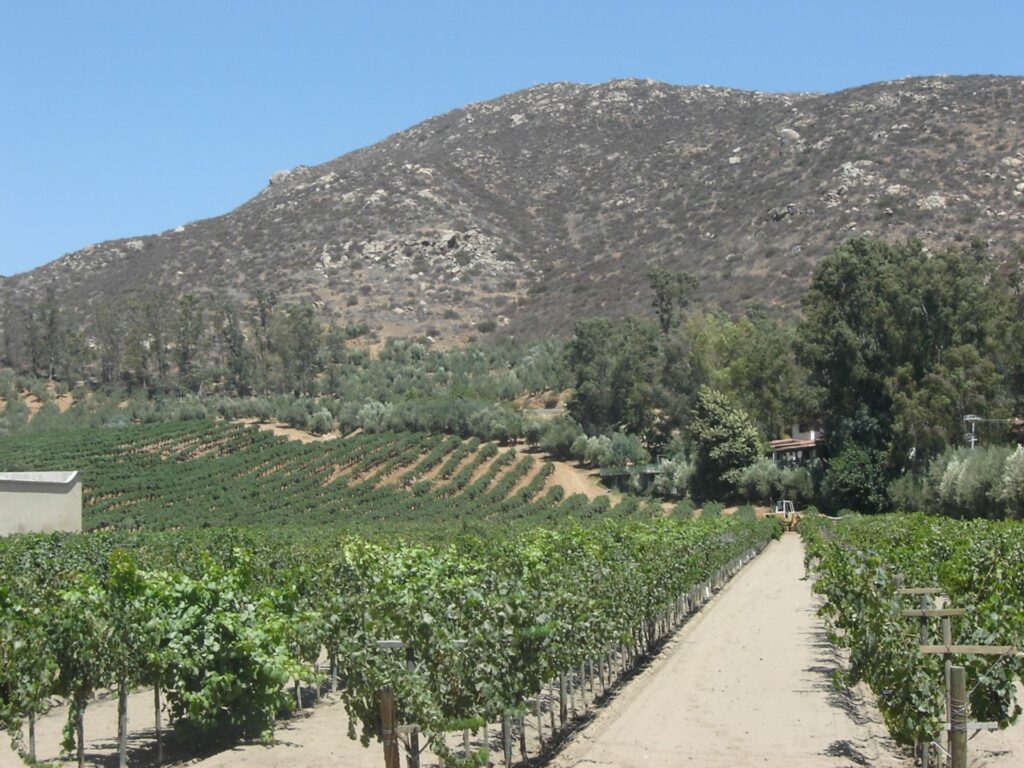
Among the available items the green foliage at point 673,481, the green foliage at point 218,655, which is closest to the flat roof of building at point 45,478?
the green foliage at point 673,481

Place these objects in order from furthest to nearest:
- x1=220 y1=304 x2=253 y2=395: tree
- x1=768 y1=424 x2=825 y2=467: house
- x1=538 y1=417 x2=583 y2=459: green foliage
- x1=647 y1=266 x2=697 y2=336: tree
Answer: x1=220 y1=304 x2=253 y2=395: tree → x1=647 y1=266 x2=697 y2=336: tree → x1=538 y1=417 x2=583 y2=459: green foliage → x1=768 y1=424 x2=825 y2=467: house

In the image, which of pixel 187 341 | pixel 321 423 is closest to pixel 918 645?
pixel 321 423

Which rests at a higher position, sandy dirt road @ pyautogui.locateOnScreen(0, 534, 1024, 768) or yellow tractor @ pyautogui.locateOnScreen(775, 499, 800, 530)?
sandy dirt road @ pyautogui.locateOnScreen(0, 534, 1024, 768)

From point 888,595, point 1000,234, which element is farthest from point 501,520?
point 1000,234

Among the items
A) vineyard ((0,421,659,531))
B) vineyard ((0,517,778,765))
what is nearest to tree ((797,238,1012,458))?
vineyard ((0,421,659,531))

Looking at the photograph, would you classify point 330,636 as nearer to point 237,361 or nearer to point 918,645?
point 918,645

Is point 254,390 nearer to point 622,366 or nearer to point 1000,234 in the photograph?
point 622,366

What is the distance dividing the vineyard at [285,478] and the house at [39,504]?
582cm

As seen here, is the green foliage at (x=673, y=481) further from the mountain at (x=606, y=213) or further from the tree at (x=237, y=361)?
the tree at (x=237, y=361)

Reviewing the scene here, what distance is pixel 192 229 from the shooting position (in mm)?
129375

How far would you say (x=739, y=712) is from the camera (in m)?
14.4

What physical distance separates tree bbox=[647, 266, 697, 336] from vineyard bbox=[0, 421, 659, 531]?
17.9m

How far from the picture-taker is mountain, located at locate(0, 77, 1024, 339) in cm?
9506

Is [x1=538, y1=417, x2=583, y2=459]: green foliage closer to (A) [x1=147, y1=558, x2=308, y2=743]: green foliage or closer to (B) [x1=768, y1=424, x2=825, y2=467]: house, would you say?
(B) [x1=768, y1=424, x2=825, y2=467]: house
